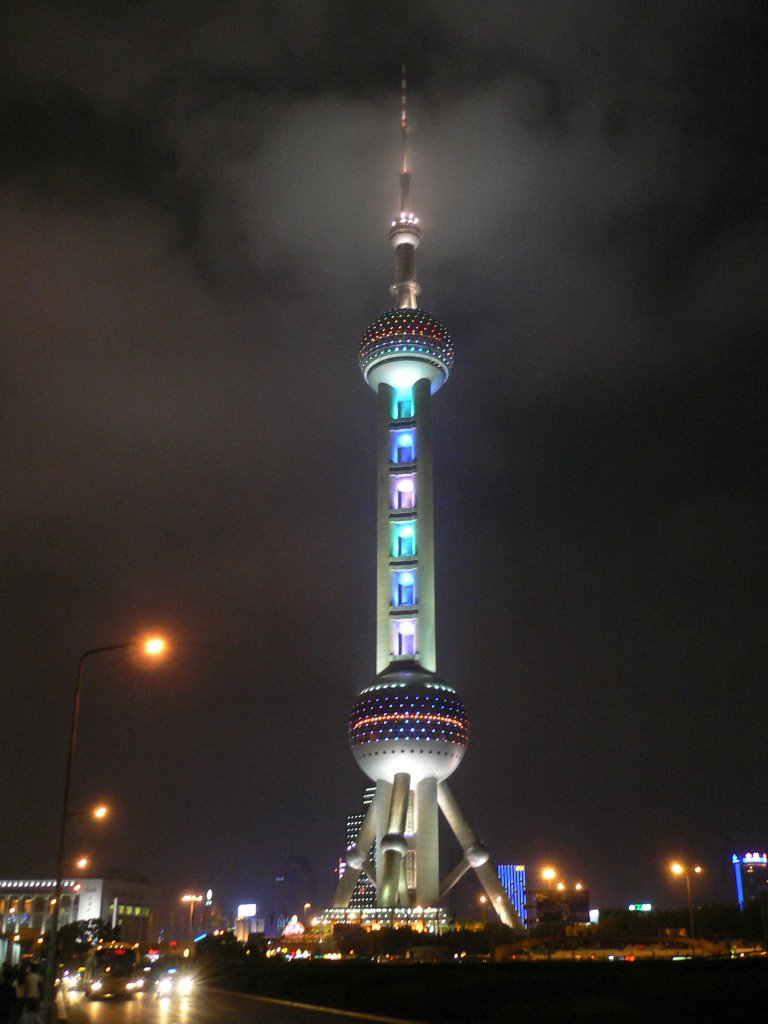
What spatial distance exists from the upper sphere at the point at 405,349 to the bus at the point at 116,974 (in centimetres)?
9019

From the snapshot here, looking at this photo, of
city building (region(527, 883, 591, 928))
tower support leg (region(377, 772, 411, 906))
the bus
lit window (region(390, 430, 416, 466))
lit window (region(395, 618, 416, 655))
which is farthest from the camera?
lit window (region(390, 430, 416, 466))

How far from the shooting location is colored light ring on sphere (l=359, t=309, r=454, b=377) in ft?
444

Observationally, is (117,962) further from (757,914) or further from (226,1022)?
(757,914)

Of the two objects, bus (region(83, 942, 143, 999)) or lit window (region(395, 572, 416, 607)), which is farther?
lit window (region(395, 572, 416, 607))

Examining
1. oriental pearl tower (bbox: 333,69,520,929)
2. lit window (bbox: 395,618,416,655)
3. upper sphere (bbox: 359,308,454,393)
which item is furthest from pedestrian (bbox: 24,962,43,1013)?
upper sphere (bbox: 359,308,454,393)

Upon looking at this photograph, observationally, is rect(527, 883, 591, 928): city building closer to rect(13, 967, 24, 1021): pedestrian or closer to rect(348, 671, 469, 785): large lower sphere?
rect(348, 671, 469, 785): large lower sphere

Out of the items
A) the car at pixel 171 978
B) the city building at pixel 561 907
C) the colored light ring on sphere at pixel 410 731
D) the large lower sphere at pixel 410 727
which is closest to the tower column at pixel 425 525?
the large lower sphere at pixel 410 727

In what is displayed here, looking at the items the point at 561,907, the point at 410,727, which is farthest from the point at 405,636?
the point at 561,907

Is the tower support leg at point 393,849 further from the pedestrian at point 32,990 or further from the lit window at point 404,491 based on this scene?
the pedestrian at point 32,990

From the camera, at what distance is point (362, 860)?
411 feet

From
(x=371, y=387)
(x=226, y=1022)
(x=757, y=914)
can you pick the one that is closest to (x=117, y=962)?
(x=226, y=1022)

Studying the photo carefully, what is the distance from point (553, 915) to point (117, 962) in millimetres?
63257

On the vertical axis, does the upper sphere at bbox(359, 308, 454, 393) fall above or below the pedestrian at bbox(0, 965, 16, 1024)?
above

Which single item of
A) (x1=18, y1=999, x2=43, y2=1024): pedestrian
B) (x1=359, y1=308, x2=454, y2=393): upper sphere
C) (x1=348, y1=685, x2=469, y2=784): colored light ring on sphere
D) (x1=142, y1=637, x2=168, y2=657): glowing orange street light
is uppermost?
(x1=359, y1=308, x2=454, y2=393): upper sphere
